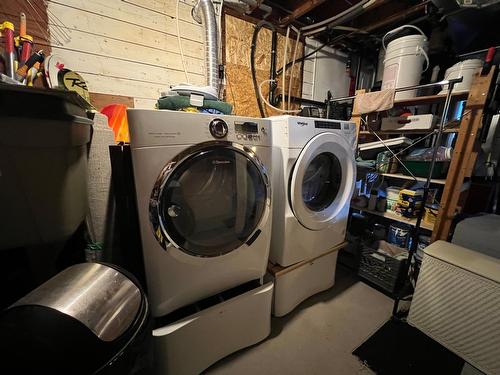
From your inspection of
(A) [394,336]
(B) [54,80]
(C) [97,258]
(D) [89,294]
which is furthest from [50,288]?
(A) [394,336]

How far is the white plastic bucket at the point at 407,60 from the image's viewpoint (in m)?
1.53

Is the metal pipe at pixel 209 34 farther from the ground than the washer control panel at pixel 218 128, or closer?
farther from the ground

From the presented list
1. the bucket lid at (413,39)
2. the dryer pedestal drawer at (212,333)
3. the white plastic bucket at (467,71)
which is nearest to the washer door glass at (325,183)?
the dryer pedestal drawer at (212,333)

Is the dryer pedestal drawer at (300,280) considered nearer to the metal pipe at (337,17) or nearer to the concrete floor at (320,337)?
the concrete floor at (320,337)

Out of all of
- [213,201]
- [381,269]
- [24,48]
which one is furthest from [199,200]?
[381,269]

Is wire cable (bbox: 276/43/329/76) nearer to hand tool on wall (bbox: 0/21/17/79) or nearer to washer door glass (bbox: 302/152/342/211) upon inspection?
washer door glass (bbox: 302/152/342/211)

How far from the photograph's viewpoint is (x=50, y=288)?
0.49m

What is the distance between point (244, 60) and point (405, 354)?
246cm

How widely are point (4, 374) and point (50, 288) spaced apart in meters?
0.15

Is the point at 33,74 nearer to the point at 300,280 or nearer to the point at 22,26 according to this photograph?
the point at 22,26

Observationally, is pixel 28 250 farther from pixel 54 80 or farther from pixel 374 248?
pixel 374 248

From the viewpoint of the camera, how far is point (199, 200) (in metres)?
0.93

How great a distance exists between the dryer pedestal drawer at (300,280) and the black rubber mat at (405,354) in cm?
41

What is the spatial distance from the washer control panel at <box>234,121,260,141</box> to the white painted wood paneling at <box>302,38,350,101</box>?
68.2 inches
